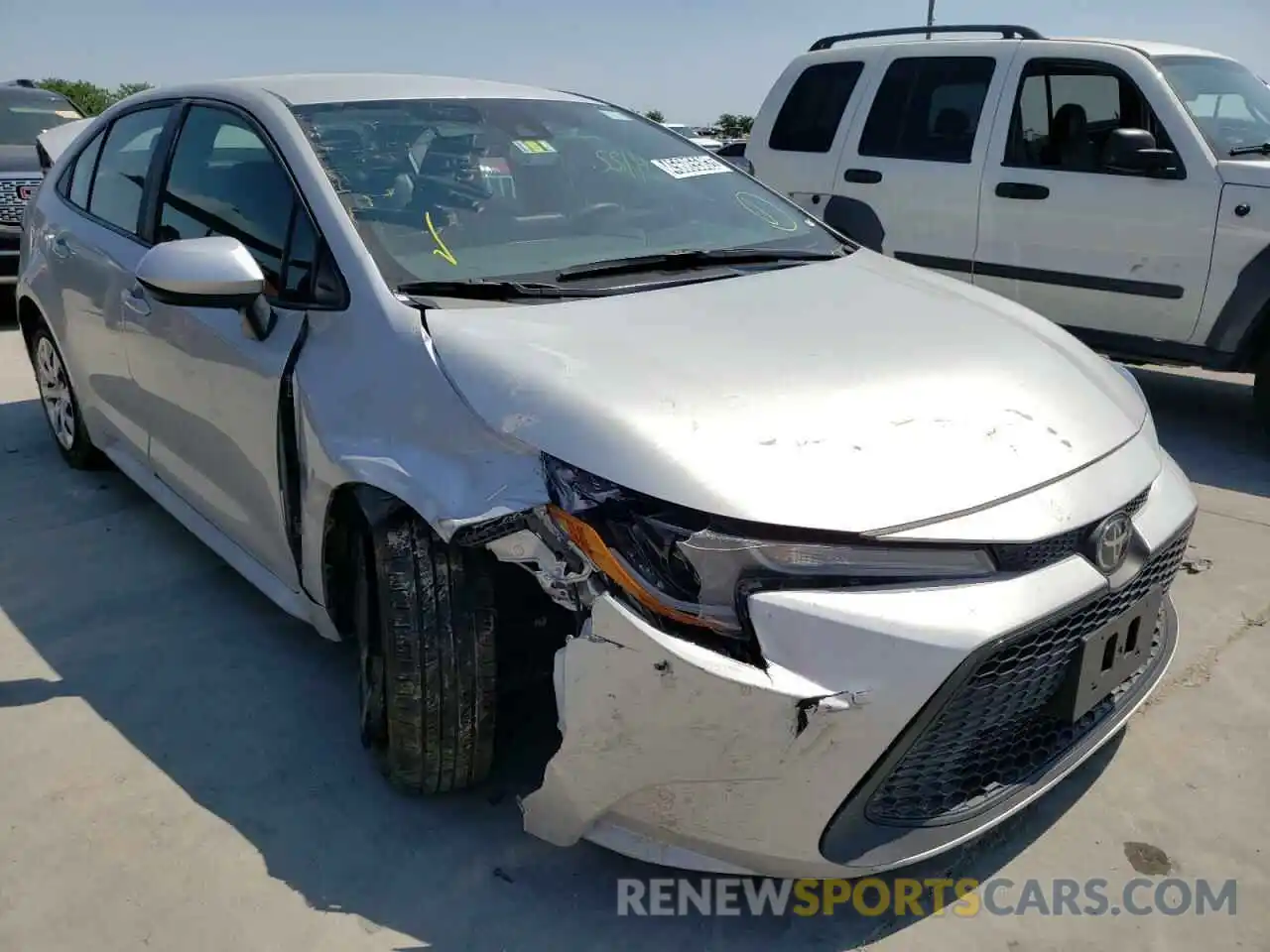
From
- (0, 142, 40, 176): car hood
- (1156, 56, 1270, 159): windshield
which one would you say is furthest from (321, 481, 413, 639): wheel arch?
(0, 142, 40, 176): car hood

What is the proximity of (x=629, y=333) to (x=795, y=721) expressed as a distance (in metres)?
0.88

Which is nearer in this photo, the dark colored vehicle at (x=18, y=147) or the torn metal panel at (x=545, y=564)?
the torn metal panel at (x=545, y=564)

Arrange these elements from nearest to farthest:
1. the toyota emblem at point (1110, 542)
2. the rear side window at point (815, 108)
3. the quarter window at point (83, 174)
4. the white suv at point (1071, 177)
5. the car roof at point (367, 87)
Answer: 1. the toyota emblem at point (1110, 542)
2. the car roof at point (367, 87)
3. the quarter window at point (83, 174)
4. the white suv at point (1071, 177)
5. the rear side window at point (815, 108)

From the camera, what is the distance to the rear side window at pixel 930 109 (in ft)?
18.1

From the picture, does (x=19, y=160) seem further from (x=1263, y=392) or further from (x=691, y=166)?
(x=1263, y=392)

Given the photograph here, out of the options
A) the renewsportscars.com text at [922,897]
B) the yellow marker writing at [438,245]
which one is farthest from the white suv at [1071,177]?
the yellow marker writing at [438,245]

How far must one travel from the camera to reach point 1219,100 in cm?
503

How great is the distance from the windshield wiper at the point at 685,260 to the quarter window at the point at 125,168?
1.72 meters

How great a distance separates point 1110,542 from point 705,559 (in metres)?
0.81

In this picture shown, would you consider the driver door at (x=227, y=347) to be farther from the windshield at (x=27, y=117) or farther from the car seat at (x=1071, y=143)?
the windshield at (x=27, y=117)

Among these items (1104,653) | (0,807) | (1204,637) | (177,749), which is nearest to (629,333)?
(1104,653)

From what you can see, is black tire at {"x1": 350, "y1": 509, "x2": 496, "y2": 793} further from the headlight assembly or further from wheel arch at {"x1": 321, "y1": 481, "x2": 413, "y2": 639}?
the headlight assembly

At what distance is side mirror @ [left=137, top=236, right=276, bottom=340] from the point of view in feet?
7.86

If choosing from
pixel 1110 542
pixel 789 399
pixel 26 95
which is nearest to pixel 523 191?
pixel 789 399
